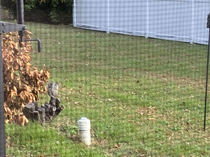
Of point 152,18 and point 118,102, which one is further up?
point 152,18

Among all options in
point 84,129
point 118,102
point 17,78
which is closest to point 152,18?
point 118,102

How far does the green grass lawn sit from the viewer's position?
11.8 feet

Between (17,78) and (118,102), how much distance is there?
2.15 m

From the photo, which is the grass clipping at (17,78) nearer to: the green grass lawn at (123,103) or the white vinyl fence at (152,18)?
the green grass lawn at (123,103)

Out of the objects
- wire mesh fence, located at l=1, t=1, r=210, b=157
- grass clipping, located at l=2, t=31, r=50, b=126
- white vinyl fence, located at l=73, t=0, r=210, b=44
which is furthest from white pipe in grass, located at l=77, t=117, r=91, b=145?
white vinyl fence, located at l=73, t=0, r=210, b=44

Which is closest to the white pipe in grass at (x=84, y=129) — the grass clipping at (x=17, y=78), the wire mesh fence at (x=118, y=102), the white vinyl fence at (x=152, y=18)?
the wire mesh fence at (x=118, y=102)

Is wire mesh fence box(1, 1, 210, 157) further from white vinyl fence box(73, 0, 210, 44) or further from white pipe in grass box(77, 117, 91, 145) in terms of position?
white vinyl fence box(73, 0, 210, 44)

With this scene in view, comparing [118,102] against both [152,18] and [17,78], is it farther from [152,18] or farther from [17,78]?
[152,18]

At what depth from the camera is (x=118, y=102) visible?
516 centimetres

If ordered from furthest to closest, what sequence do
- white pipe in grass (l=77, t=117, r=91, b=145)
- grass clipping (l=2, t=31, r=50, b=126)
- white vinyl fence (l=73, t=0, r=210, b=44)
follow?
white vinyl fence (l=73, t=0, r=210, b=44) < white pipe in grass (l=77, t=117, r=91, b=145) < grass clipping (l=2, t=31, r=50, b=126)

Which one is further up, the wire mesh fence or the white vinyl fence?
the white vinyl fence

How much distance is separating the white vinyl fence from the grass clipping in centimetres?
745

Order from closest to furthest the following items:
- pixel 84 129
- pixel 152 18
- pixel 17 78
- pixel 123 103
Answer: pixel 17 78 < pixel 84 129 < pixel 123 103 < pixel 152 18

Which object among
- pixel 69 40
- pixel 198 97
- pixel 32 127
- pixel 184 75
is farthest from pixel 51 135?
pixel 69 40
